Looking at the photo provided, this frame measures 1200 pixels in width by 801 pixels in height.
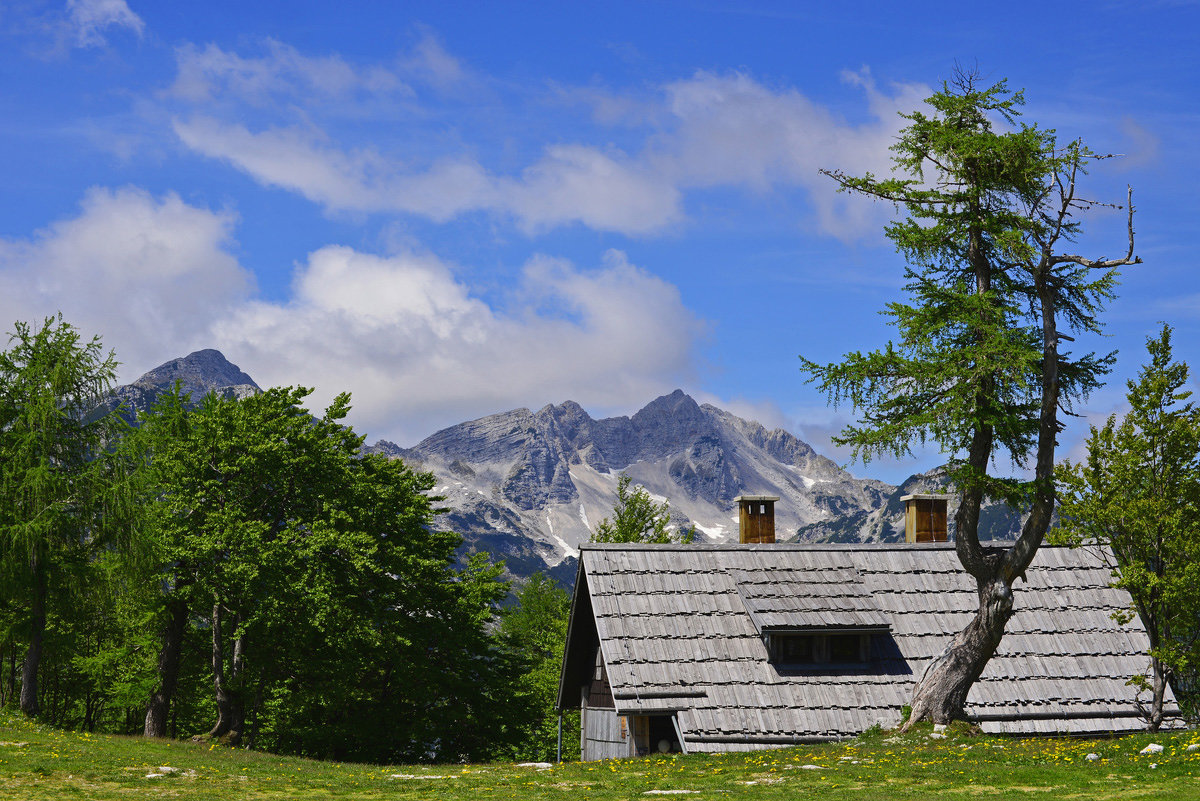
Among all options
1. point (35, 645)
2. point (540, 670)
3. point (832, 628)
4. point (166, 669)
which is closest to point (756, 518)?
point (832, 628)

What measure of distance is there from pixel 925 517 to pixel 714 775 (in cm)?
1714

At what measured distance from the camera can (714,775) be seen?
63.0 ft

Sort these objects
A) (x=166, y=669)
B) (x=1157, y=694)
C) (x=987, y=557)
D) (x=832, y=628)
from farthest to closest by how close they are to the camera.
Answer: (x=166, y=669), (x=832, y=628), (x=1157, y=694), (x=987, y=557)

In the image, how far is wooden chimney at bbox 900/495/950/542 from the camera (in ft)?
110

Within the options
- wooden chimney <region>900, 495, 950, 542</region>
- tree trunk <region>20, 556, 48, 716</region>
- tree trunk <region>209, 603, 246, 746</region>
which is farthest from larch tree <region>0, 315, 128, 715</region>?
wooden chimney <region>900, 495, 950, 542</region>

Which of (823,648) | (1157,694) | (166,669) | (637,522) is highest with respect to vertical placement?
(637,522)

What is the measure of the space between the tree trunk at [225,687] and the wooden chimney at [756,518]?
18.3 metres

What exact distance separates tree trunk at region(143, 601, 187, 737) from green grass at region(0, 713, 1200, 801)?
14.2 meters

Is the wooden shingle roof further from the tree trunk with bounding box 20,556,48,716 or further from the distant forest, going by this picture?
the tree trunk with bounding box 20,556,48,716

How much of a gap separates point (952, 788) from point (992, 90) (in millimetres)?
15722

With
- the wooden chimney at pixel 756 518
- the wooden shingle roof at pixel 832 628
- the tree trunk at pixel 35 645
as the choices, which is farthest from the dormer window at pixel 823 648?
the tree trunk at pixel 35 645

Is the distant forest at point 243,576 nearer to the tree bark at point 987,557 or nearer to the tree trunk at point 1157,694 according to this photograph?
the tree bark at point 987,557

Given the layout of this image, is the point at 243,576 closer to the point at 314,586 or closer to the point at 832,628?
the point at 314,586

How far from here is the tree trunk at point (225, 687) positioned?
36562 millimetres
